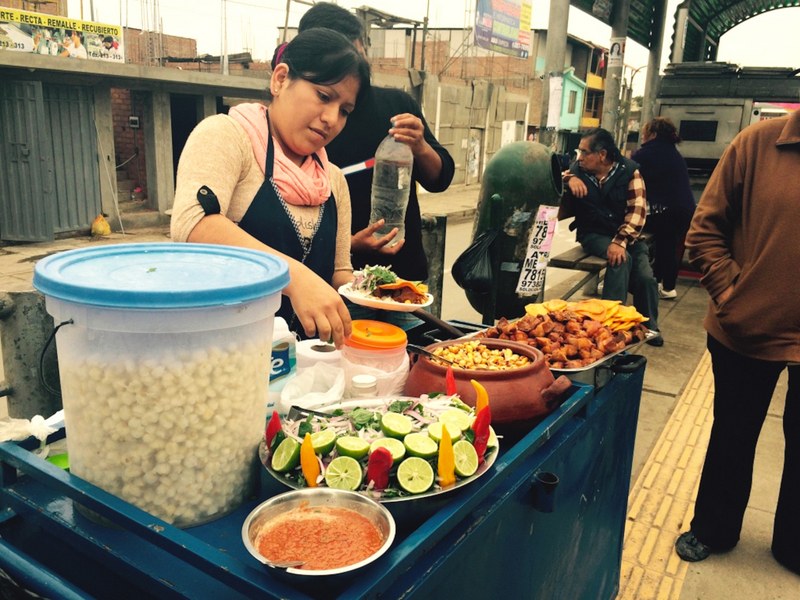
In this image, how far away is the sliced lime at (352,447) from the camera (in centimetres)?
117

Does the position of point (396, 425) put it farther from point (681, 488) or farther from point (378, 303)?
point (681, 488)

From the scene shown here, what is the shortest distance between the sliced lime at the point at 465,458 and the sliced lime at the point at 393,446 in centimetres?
10

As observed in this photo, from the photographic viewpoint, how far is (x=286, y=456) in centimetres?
115

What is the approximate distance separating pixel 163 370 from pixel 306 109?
97cm

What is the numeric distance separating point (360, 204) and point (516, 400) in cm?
153

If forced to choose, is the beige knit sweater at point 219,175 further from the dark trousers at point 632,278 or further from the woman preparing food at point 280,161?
the dark trousers at point 632,278

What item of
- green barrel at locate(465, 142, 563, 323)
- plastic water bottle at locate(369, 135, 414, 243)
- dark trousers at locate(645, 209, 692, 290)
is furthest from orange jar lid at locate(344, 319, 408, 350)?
dark trousers at locate(645, 209, 692, 290)

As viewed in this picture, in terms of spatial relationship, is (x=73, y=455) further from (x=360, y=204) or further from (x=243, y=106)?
(x=360, y=204)

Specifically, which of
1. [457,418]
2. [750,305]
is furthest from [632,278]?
[457,418]

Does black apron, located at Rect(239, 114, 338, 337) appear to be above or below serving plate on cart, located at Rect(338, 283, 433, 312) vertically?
above

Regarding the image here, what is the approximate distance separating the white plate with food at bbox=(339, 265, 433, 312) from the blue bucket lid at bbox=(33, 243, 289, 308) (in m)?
0.62

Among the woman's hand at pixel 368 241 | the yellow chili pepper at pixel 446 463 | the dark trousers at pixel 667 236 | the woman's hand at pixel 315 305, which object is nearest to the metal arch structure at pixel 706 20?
the dark trousers at pixel 667 236

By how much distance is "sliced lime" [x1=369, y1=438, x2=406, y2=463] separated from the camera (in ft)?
3.79

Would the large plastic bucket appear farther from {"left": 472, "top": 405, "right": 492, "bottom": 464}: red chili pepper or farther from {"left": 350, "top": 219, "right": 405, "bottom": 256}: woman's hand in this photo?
{"left": 350, "top": 219, "right": 405, "bottom": 256}: woman's hand
